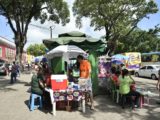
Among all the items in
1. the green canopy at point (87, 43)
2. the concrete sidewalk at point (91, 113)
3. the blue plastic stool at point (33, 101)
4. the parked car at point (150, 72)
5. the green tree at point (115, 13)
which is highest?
the green tree at point (115, 13)

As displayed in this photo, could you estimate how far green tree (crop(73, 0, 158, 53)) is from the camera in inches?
1555

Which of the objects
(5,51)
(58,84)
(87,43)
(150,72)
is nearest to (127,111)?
(58,84)

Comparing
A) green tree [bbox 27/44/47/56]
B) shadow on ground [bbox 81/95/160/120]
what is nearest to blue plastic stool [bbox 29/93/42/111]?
shadow on ground [bbox 81/95/160/120]

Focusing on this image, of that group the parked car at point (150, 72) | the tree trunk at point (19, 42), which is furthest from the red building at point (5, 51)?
the parked car at point (150, 72)

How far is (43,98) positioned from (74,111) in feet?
5.46

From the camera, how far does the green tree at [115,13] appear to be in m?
39.5

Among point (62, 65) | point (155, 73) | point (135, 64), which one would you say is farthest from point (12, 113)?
point (135, 64)

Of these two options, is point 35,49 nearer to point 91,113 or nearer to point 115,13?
point 115,13

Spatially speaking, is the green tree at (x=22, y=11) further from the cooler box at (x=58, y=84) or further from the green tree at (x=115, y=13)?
the cooler box at (x=58, y=84)

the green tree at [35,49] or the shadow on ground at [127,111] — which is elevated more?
the green tree at [35,49]

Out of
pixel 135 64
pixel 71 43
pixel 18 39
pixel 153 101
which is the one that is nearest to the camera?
pixel 153 101

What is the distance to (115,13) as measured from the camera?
3997 cm

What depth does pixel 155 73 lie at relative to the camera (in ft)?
104

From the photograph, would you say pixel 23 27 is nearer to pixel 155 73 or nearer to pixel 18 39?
pixel 18 39
